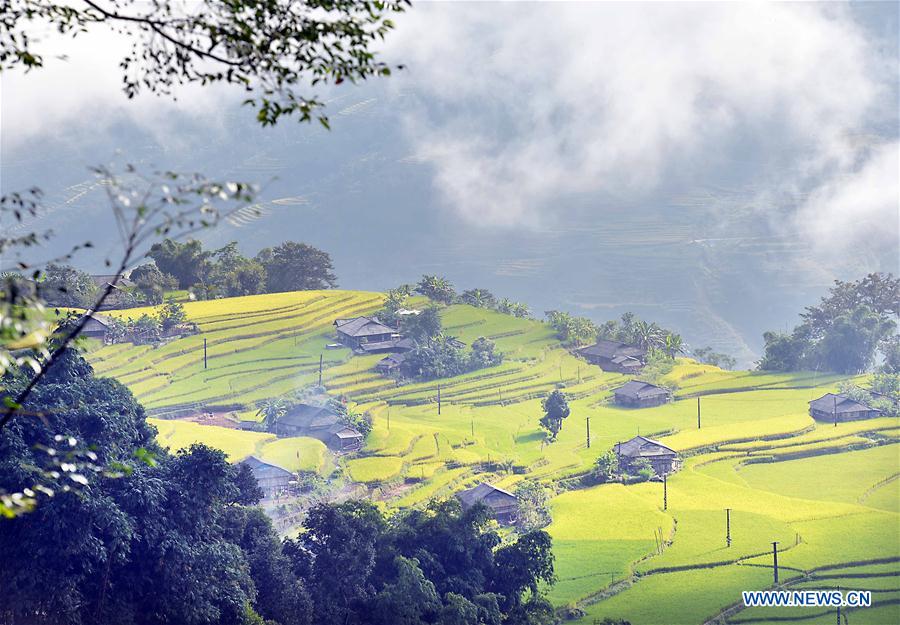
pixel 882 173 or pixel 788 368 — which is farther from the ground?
pixel 882 173

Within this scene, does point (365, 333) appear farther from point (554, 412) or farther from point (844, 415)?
point (844, 415)

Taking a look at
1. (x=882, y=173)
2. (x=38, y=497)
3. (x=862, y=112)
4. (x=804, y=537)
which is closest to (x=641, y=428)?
(x=804, y=537)

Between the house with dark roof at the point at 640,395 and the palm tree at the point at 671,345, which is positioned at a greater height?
the palm tree at the point at 671,345

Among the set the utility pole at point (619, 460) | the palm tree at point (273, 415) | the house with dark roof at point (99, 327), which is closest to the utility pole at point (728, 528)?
the utility pole at point (619, 460)

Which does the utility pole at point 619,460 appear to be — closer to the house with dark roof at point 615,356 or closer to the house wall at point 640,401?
the house wall at point 640,401

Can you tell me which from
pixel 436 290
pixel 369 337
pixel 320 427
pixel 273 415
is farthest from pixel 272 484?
pixel 436 290

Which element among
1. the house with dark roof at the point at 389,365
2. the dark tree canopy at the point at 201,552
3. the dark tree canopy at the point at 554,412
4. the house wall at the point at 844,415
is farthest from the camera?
the house with dark roof at the point at 389,365

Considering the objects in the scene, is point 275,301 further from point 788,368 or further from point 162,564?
point 162,564
